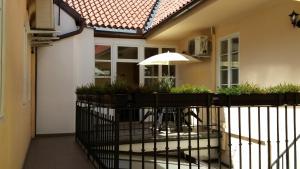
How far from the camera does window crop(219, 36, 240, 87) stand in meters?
→ 8.19

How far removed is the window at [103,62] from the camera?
34.0ft

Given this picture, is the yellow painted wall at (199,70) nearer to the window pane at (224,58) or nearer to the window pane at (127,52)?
the window pane at (224,58)

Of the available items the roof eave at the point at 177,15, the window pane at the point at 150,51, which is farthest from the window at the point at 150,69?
the roof eave at the point at 177,15

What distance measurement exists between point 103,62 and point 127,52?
881mm

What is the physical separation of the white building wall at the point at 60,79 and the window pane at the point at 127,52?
60.8 inches

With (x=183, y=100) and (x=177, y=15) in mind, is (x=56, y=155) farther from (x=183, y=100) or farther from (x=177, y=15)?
(x=177, y=15)

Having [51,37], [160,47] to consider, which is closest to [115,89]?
[51,37]

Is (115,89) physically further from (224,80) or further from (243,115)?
(224,80)

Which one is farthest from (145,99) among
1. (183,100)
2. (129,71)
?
(129,71)

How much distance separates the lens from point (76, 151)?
6.36 m

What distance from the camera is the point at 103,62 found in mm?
10453

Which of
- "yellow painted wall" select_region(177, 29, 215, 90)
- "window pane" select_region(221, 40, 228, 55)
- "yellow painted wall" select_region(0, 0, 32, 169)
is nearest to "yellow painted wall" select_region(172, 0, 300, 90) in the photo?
"window pane" select_region(221, 40, 228, 55)

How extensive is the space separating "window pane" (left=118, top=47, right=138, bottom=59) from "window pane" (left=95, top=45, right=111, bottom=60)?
367 millimetres

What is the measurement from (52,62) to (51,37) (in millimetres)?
1509
